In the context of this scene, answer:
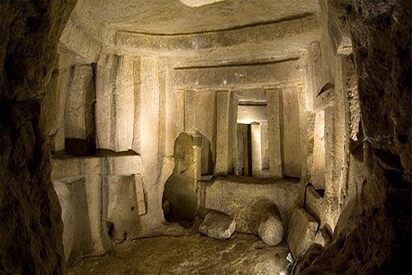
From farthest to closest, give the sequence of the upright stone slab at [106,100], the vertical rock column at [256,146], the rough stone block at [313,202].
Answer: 1. the vertical rock column at [256,146]
2. the upright stone slab at [106,100]
3. the rough stone block at [313,202]

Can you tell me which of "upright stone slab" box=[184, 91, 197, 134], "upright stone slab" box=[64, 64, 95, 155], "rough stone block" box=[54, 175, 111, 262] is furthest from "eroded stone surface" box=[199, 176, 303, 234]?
"upright stone slab" box=[64, 64, 95, 155]

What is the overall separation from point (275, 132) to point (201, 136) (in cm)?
142

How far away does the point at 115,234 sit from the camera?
5086mm

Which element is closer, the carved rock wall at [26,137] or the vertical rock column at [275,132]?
the carved rock wall at [26,137]

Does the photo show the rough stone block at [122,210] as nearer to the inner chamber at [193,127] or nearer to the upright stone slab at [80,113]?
the inner chamber at [193,127]

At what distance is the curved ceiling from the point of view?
12.6 feet

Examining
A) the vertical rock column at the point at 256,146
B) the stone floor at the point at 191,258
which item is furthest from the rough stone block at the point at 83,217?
the vertical rock column at the point at 256,146

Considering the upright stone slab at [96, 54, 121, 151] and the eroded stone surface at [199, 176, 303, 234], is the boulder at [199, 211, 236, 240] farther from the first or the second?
the upright stone slab at [96, 54, 121, 151]

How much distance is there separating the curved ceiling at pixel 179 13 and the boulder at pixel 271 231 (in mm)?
3076

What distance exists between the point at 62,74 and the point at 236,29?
2.72 meters

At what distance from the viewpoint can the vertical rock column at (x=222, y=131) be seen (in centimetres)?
573

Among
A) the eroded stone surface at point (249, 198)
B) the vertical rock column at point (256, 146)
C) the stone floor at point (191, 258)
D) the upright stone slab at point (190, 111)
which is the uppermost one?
the upright stone slab at point (190, 111)

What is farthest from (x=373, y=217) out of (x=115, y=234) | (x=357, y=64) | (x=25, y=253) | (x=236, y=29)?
(x=115, y=234)

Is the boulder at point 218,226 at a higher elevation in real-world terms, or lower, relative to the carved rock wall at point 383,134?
lower
